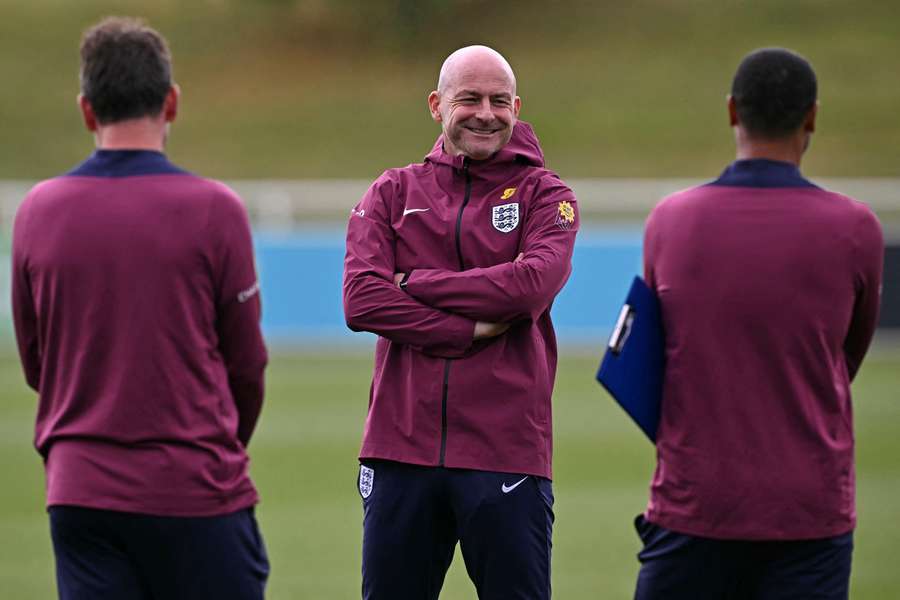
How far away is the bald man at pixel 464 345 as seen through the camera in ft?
13.1

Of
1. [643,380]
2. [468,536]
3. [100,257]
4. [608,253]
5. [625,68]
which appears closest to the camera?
[100,257]

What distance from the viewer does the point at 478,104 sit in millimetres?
4227

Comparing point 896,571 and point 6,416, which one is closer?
point 896,571

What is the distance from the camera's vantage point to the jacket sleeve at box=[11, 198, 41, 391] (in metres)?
3.46

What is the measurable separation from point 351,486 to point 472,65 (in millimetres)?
4999

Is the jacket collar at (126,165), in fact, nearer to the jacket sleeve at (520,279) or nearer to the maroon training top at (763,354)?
the jacket sleeve at (520,279)

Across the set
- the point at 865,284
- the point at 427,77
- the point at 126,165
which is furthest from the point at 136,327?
the point at 427,77

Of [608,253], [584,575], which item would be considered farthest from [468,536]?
[608,253]

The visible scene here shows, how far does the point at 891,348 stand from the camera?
14.0 meters

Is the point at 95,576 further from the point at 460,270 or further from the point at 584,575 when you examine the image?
the point at 584,575

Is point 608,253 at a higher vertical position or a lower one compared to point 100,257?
lower

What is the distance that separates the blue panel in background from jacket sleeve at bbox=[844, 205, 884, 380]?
9.72 m

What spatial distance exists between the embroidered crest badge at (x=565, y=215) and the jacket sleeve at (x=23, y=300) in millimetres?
1505

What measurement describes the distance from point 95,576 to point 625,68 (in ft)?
92.3
